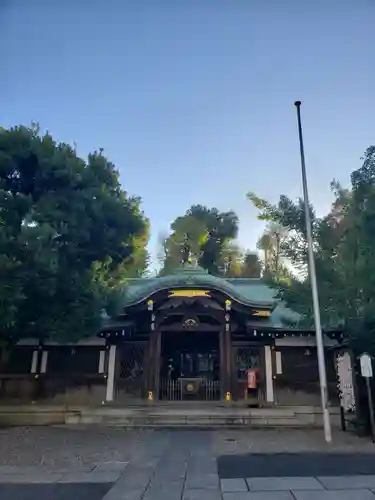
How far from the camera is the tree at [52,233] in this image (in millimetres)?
9359

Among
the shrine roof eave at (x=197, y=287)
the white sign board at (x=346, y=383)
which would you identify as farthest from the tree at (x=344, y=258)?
the shrine roof eave at (x=197, y=287)

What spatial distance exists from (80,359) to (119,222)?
5895 mm

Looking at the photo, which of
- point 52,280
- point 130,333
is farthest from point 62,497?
point 130,333

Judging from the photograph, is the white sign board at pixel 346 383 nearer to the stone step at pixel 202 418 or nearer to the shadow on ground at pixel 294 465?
the stone step at pixel 202 418

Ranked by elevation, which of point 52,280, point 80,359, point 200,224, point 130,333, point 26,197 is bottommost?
point 80,359

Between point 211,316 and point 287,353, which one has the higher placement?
point 211,316

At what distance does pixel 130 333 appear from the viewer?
14203 millimetres

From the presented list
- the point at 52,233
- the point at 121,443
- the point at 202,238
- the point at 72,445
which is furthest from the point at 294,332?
the point at 202,238

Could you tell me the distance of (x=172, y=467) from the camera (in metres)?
6.63

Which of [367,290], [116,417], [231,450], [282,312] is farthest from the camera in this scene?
[282,312]

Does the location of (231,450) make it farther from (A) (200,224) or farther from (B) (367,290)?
(A) (200,224)

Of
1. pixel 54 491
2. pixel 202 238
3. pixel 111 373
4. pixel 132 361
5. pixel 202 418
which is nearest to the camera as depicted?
pixel 54 491

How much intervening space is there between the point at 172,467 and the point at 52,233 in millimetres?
6162

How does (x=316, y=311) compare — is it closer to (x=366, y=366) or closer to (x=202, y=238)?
(x=366, y=366)
